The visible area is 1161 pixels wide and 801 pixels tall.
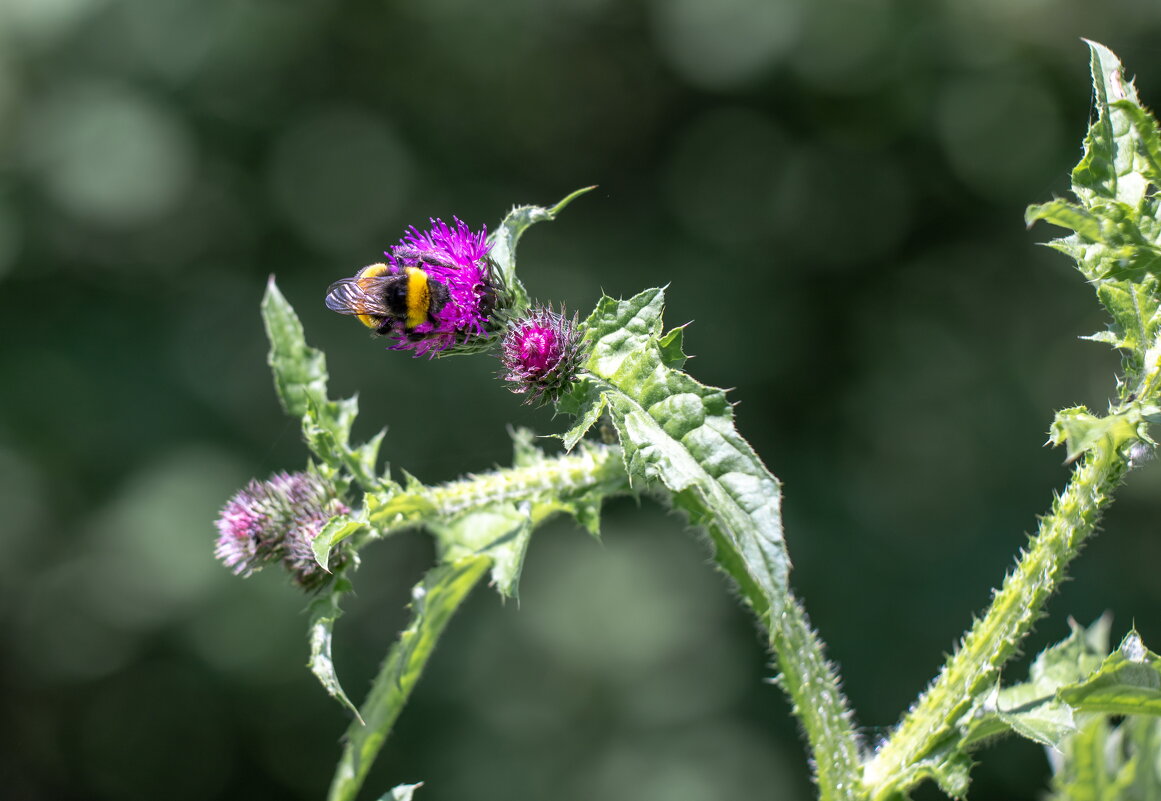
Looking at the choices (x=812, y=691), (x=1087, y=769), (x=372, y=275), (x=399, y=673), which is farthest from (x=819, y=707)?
(x=372, y=275)

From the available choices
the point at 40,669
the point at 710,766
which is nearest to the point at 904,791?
the point at 710,766

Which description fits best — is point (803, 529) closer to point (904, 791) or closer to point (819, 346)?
point (819, 346)

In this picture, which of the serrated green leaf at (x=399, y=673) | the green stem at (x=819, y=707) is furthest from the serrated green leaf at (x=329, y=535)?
the green stem at (x=819, y=707)

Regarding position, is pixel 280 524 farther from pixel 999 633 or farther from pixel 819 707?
pixel 999 633

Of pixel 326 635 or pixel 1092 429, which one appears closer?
pixel 1092 429

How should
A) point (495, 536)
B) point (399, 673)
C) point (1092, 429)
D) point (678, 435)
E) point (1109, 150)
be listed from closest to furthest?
point (1092, 429), point (678, 435), point (1109, 150), point (399, 673), point (495, 536)

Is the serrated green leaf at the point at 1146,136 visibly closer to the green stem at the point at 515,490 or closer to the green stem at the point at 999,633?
the green stem at the point at 999,633

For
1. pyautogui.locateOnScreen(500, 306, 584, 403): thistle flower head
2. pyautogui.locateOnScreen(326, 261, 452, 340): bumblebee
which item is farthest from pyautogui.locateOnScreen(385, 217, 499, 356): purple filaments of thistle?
pyautogui.locateOnScreen(500, 306, 584, 403): thistle flower head
